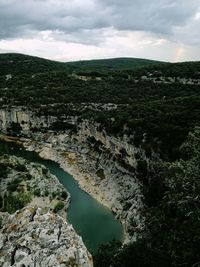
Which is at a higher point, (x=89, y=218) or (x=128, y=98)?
(x=128, y=98)

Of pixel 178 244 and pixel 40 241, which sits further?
pixel 178 244

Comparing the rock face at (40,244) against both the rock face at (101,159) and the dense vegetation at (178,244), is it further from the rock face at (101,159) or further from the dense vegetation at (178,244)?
the rock face at (101,159)

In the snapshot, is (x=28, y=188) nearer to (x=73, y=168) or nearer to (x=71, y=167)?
(x=73, y=168)

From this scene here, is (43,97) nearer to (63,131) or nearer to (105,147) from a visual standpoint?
(63,131)

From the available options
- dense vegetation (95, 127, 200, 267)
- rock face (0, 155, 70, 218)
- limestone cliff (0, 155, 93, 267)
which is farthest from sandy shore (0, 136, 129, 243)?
limestone cliff (0, 155, 93, 267)

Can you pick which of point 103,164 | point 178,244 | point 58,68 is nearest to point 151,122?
point 103,164

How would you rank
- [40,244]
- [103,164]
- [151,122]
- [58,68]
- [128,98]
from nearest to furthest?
[40,244]
[151,122]
[103,164]
[128,98]
[58,68]
